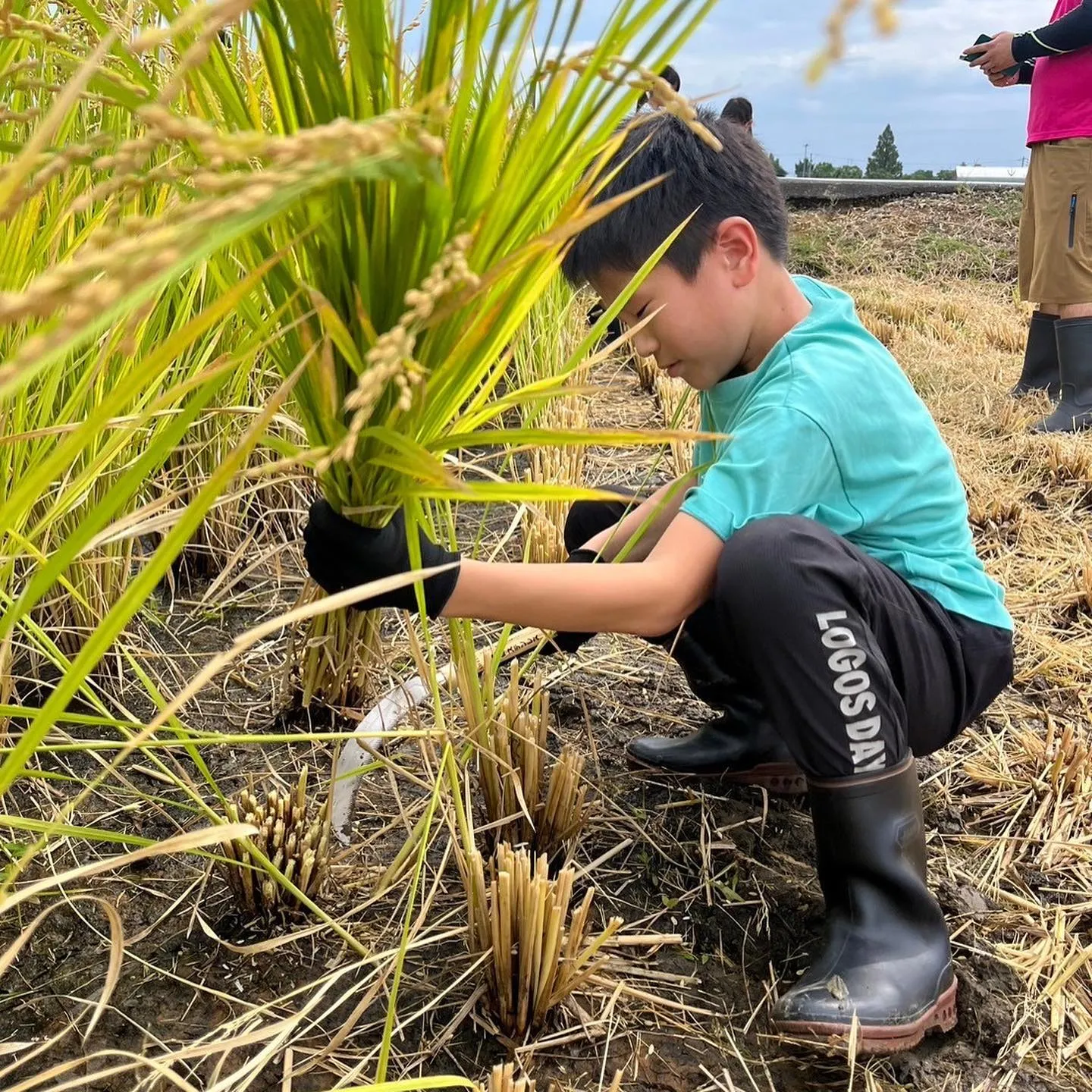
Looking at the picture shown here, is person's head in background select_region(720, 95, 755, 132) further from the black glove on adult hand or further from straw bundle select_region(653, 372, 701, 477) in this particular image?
the black glove on adult hand

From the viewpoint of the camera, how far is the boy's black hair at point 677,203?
1.18 metres

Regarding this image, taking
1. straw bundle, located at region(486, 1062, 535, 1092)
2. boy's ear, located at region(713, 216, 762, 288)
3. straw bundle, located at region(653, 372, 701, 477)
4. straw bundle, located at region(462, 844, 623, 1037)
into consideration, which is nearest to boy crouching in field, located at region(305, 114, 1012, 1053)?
boy's ear, located at region(713, 216, 762, 288)

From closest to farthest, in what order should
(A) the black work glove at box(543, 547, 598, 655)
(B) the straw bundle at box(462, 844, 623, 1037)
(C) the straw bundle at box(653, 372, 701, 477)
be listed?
(B) the straw bundle at box(462, 844, 623, 1037), (A) the black work glove at box(543, 547, 598, 655), (C) the straw bundle at box(653, 372, 701, 477)

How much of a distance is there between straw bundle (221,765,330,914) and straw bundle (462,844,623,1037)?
17 cm

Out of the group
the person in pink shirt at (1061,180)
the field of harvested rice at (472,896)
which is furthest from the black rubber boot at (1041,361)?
the field of harvested rice at (472,896)

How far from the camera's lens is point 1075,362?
328 cm

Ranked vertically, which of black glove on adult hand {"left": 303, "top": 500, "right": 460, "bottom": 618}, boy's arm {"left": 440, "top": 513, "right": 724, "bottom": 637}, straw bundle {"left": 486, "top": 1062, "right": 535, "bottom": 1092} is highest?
black glove on adult hand {"left": 303, "top": 500, "right": 460, "bottom": 618}

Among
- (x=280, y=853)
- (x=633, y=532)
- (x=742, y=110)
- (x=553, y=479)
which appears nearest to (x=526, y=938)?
(x=280, y=853)

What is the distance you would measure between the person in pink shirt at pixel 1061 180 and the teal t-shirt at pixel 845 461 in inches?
83.6

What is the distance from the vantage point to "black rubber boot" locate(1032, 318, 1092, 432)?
322cm

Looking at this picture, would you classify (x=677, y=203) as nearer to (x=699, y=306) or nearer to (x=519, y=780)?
(x=699, y=306)

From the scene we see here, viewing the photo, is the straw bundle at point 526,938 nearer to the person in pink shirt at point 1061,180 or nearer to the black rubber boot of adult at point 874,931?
the black rubber boot of adult at point 874,931

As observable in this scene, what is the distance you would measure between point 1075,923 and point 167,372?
141cm

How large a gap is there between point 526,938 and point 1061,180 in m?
3.34
